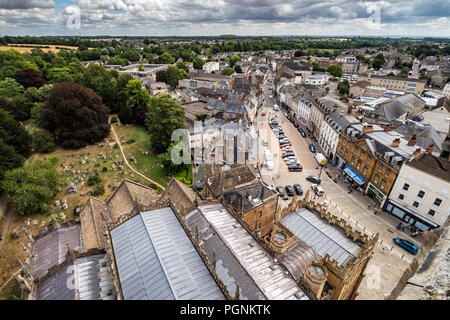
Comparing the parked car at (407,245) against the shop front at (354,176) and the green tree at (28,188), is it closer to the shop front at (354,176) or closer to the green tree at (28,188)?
the shop front at (354,176)

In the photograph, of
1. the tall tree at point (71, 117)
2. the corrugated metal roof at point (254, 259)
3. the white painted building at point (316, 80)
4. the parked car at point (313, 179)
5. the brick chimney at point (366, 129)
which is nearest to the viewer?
the corrugated metal roof at point (254, 259)

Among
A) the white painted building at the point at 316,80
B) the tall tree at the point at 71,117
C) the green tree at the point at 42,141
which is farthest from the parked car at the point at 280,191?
the white painted building at the point at 316,80

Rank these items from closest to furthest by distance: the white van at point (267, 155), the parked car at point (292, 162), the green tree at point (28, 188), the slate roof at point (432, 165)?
the slate roof at point (432, 165), the green tree at point (28, 188), the parked car at point (292, 162), the white van at point (267, 155)

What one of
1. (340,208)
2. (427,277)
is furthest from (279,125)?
(427,277)

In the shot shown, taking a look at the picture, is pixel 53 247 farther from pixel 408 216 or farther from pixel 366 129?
pixel 366 129

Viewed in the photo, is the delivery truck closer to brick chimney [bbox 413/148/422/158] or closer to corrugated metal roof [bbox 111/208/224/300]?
brick chimney [bbox 413/148/422/158]

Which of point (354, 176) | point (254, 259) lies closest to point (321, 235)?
point (254, 259)
